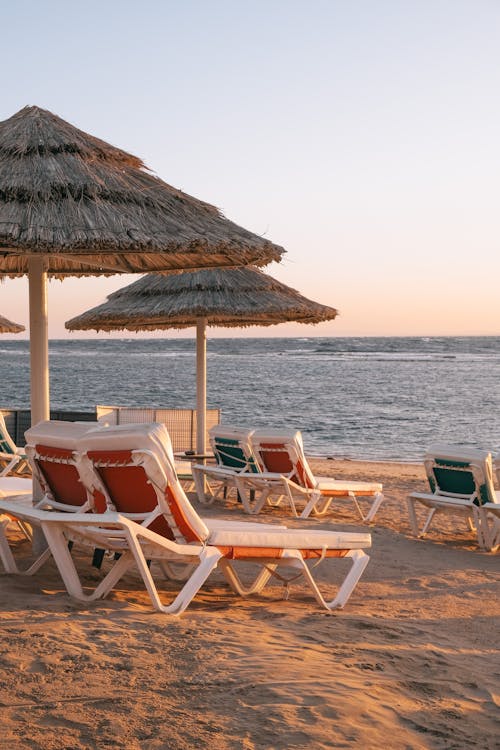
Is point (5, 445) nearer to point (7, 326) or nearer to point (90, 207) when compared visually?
point (7, 326)

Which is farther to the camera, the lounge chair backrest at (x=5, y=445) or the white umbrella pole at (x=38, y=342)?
the lounge chair backrest at (x=5, y=445)

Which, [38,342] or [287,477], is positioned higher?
[38,342]

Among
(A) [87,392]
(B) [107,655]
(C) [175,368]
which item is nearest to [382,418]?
(A) [87,392]

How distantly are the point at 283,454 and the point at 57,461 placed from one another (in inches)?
158

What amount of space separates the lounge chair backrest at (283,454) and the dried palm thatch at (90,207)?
8.99 feet

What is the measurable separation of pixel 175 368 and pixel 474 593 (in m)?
67.3

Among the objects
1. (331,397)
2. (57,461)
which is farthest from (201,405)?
(331,397)

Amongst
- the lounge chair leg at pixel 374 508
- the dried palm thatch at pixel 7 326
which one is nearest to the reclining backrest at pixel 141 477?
the lounge chair leg at pixel 374 508

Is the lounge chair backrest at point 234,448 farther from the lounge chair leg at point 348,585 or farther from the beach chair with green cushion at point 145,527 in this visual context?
the beach chair with green cushion at point 145,527

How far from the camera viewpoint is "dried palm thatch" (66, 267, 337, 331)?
9.49 metres

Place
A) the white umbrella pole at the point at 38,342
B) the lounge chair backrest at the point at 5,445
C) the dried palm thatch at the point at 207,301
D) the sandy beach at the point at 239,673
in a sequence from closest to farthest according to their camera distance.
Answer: the sandy beach at the point at 239,673 < the white umbrella pole at the point at 38,342 < the lounge chair backrest at the point at 5,445 < the dried palm thatch at the point at 207,301

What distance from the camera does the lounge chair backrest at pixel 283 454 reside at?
8.21 meters

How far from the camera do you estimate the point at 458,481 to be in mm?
7445

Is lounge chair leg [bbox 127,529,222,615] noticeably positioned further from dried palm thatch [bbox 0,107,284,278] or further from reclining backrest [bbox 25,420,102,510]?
dried palm thatch [bbox 0,107,284,278]
